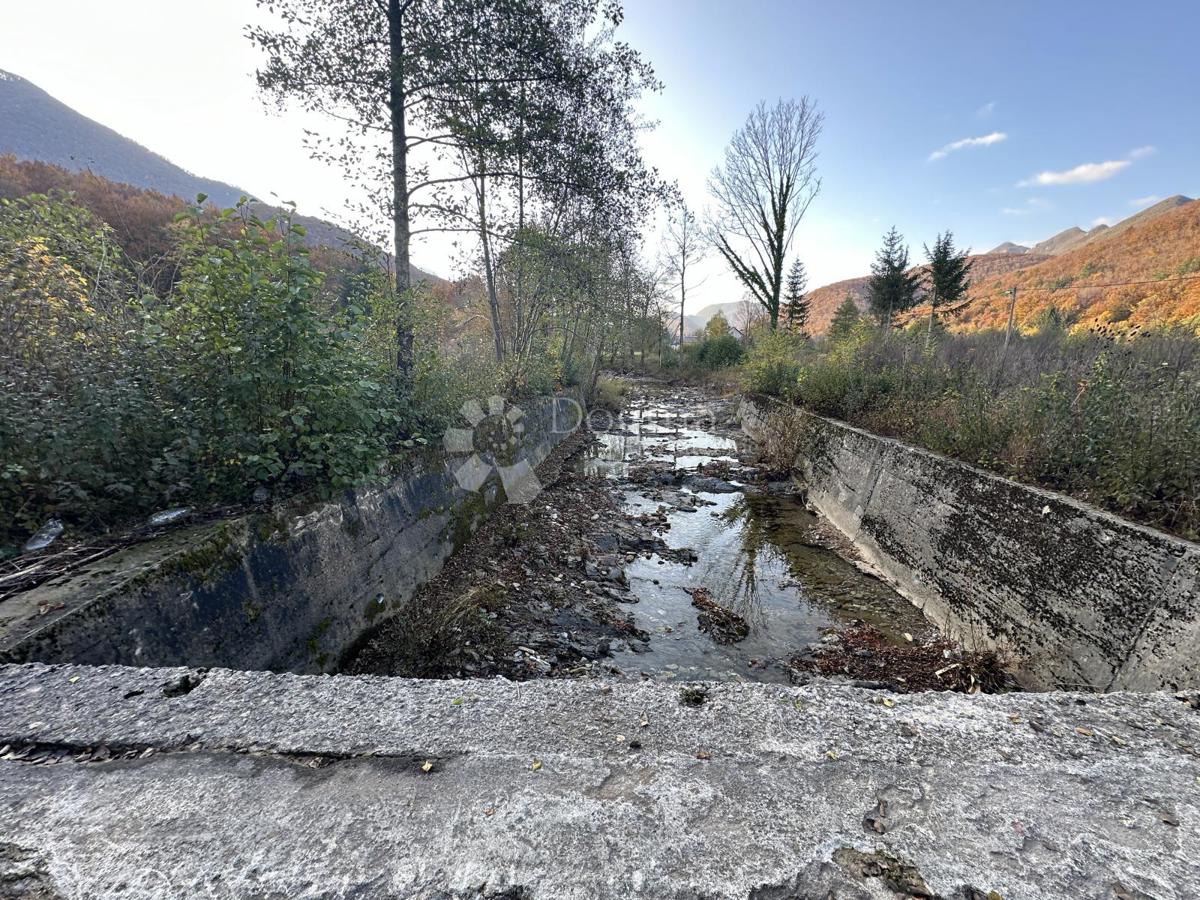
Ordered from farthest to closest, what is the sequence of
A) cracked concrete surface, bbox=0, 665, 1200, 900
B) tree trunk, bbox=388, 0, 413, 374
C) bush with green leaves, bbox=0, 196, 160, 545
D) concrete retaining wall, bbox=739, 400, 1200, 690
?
tree trunk, bbox=388, 0, 413, 374 → concrete retaining wall, bbox=739, 400, 1200, 690 → bush with green leaves, bbox=0, 196, 160, 545 → cracked concrete surface, bbox=0, 665, 1200, 900

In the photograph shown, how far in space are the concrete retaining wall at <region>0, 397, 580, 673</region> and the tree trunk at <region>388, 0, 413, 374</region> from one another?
5.82 ft

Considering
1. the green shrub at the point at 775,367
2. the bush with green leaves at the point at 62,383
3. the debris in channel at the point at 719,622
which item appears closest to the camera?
the bush with green leaves at the point at 62,383

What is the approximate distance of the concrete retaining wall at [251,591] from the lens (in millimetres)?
1940

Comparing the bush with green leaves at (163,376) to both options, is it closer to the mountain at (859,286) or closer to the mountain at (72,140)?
the mountain at (859,286)

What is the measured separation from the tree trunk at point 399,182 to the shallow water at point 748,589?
374 cm

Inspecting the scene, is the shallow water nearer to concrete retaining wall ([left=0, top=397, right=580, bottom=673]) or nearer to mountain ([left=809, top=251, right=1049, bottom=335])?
concrete retaining wall ([left=0, top=397, right=580, bottom=673])

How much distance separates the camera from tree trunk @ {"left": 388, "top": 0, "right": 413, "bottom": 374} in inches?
203

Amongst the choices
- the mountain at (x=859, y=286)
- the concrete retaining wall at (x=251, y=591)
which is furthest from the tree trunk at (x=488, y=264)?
the mountain at (x=859, y=286)

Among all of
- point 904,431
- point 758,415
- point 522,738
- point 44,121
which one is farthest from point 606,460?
point 44,121

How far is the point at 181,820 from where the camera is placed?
121 centimetres

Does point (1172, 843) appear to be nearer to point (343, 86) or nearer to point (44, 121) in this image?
point (343, 86)

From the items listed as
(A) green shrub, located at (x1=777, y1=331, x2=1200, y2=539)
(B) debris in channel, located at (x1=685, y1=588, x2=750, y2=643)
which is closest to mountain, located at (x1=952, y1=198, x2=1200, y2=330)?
(A) green shrub, located at (x1=777, y1=331, x2=1200, y2=539)

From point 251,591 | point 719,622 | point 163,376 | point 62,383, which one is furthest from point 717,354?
point 62,383

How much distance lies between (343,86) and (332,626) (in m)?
5.77
